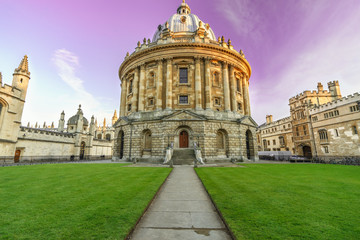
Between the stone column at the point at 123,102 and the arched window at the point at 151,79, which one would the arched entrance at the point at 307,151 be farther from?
the stone column at the point at 123,102

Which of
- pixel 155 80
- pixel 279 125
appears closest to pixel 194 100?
pixel 155 80

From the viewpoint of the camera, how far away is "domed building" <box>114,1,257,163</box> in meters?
23.8

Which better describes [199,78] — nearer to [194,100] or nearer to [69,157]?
[194,100]

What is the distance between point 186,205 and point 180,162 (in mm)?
14641

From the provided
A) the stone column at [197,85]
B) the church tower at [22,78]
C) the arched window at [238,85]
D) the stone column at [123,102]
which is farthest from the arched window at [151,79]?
the church tower at [22,78]

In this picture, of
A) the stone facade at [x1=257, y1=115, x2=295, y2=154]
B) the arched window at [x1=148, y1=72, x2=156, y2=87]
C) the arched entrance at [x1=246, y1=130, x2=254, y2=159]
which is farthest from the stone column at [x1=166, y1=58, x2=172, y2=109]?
the stone facade at [x1=257, y1=115, x2=295, y2=154]

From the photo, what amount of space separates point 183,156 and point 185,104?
8.65 m

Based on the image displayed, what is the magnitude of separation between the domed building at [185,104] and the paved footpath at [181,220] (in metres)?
16.8

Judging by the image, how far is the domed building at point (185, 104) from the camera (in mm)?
23750

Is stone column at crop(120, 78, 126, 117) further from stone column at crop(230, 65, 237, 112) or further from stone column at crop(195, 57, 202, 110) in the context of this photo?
stone column at crop(230, 65, 237, 112)

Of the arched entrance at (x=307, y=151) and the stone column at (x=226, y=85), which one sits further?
the arched entrance at (x=307, y=151)

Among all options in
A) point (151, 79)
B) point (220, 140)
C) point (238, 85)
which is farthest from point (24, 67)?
point (238, 85)

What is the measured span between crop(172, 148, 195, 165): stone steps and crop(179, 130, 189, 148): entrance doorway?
1.49 meters

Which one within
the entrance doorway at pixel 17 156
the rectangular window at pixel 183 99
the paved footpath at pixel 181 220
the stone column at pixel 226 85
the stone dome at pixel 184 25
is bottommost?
the paved footpath at pixel 181 220
